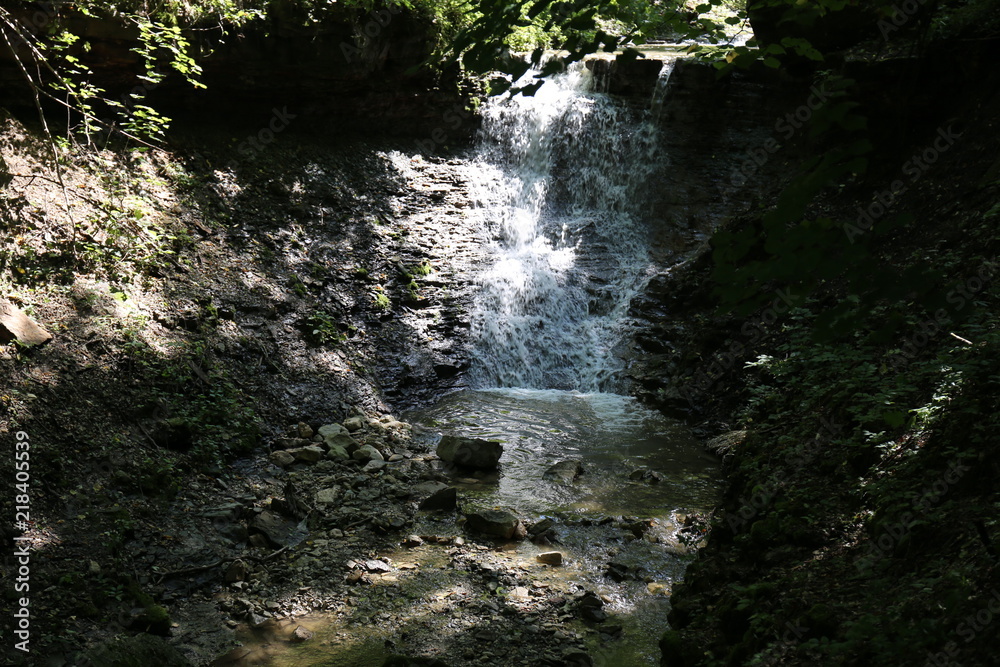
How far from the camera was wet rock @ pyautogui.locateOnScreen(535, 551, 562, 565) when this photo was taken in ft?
16.7

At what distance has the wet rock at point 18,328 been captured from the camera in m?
5.42

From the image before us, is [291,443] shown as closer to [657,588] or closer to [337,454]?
[337,454]

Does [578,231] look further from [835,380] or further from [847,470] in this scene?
[847,470]

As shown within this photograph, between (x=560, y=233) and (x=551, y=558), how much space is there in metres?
7.54

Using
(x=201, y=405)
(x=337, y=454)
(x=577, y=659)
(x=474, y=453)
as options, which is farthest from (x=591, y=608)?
(x=201, y=405)

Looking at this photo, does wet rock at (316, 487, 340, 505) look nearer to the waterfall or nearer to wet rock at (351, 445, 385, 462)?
wet rock at (351, 445, 385, 462)

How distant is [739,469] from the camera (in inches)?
211

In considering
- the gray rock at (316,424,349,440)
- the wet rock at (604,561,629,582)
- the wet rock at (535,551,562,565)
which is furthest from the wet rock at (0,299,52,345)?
the wet rock at (604,561,629,582)

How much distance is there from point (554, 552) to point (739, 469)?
1.67 meters

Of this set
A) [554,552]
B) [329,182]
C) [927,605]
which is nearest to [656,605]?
[554,552]

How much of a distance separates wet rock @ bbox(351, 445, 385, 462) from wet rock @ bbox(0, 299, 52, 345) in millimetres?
2961

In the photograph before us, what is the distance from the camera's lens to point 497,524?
18.0 ft

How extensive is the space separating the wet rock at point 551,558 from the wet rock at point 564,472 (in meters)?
1.47

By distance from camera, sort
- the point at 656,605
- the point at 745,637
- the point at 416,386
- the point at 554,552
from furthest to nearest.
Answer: the point at 416,386
the point at 554,552
the point at 656,605
the point at 745,637
